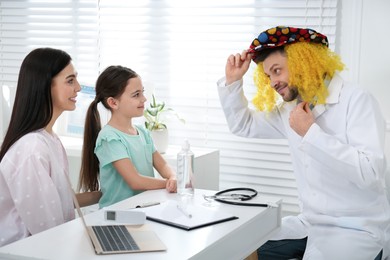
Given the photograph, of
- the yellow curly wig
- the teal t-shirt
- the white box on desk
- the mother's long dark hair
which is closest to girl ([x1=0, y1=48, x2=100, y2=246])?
the mother's long dark hair

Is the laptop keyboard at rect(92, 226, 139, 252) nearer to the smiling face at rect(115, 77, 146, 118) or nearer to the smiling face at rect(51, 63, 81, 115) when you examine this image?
the smiling face at rect(51, 63, 81, 115)

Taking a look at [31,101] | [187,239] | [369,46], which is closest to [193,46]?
[369,46]

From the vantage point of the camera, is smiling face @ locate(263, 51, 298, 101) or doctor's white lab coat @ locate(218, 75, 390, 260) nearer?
doctor's white lab coat @ locate(218, 75, 390, 260)

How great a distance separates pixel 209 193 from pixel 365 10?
63.3 inches

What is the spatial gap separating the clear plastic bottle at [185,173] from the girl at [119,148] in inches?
6.0

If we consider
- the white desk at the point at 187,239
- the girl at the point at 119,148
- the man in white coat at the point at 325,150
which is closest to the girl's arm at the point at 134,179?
the girl at the point at 119,148

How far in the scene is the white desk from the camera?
1456 mm

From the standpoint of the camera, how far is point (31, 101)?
6.93ft

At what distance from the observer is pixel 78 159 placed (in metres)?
3.34

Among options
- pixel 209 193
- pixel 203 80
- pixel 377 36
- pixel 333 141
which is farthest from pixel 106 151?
pixel 377 36

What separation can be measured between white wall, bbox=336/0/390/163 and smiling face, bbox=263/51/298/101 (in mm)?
1026

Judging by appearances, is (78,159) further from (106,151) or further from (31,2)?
(31,2)

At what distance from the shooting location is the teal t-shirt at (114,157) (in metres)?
2.38

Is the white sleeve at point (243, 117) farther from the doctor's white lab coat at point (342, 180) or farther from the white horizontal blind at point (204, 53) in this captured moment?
the white horizontal blind at point (204, 53)
